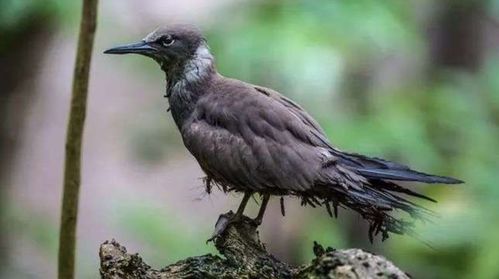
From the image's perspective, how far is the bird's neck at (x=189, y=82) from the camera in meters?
1.85

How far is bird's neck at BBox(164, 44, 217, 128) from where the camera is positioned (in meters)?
1.85

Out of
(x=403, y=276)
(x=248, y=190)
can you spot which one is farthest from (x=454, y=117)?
(x=403, y=276)

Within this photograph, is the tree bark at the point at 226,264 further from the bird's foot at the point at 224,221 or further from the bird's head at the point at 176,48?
the bird's head at the point at 176,48

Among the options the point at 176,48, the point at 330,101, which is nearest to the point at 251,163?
the point at 176,48

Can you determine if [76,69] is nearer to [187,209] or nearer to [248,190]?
[248,190]

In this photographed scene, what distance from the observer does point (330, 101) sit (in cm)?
316

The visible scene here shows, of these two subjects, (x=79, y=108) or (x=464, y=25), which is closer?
(x=79, y=108)

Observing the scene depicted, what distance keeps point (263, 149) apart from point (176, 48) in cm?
28

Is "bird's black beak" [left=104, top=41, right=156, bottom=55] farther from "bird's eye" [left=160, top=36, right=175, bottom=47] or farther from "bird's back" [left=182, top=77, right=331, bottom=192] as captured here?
"bird's back" [left=182, top=77, right=331, bottom=192]

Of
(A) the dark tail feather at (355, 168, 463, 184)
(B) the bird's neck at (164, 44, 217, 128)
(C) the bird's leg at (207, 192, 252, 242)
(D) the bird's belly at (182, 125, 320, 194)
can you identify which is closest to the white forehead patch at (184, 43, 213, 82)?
(B) the bird's neck at (164, 44, 217, 128)

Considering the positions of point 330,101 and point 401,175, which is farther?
point 330,101

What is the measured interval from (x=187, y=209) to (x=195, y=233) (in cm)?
244

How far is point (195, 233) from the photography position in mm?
3791

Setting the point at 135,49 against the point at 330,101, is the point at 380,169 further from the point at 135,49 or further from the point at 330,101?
the point at 330,101
